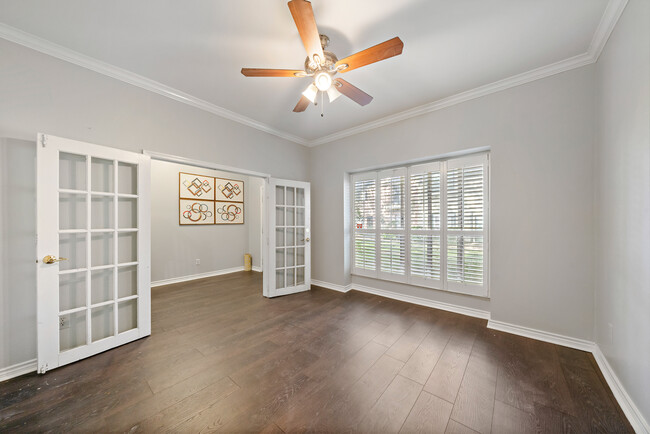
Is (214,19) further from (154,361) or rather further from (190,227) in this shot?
(190,227)

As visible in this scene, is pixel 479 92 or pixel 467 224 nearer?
pixel 479 92

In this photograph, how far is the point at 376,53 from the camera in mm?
1625

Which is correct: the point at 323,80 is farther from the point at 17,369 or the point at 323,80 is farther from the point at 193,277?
the point at 193,277

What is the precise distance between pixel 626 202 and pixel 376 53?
2.02 metres

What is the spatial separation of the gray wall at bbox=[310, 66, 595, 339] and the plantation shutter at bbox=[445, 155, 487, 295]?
18cm

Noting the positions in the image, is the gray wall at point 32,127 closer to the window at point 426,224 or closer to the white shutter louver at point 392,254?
the window at point 426,224

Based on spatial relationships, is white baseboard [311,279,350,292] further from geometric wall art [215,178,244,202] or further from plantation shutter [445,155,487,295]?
geometric wall art [215,178,244,202]

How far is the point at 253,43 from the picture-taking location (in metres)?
2.00

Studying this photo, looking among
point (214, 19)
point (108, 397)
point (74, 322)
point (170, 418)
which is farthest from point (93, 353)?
point (214, 19)

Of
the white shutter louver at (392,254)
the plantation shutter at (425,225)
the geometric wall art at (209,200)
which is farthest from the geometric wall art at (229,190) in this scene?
the plantation shutter at (425,225)

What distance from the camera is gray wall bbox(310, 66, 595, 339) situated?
218 cm

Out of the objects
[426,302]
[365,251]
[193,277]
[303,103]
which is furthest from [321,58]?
[193,277]

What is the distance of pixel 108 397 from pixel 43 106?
2.45 metres

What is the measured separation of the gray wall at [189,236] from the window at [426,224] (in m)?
2.94
